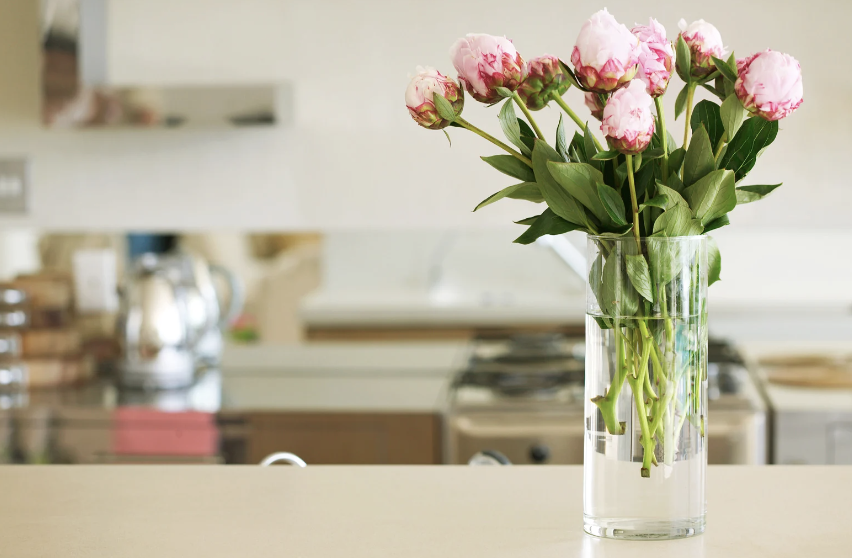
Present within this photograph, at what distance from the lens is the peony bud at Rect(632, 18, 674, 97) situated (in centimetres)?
68

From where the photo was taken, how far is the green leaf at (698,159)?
70 cm

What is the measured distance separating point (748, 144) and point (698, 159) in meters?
0.05

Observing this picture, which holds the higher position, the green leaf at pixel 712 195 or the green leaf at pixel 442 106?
the green leaf at pixel 442 106

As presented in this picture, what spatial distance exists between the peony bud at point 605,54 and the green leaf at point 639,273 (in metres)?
0.13

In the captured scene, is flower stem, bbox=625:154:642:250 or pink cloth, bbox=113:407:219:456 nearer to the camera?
flower stem, bbox=625:154:642:250

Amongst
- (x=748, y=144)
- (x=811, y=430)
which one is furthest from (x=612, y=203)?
(x=811, y=430)

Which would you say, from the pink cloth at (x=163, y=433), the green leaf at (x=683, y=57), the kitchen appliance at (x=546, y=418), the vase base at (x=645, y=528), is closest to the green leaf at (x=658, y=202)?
the green leaf at (x=683, y=57)

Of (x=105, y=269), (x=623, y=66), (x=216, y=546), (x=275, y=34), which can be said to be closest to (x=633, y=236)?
(x=623, y=66)

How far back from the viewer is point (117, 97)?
2.06 m

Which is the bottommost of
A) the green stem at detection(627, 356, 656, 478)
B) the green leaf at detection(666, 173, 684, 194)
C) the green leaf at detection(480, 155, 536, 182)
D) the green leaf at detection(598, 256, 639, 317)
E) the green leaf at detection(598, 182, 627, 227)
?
the green stem at detection(627, 356, 656, 478)

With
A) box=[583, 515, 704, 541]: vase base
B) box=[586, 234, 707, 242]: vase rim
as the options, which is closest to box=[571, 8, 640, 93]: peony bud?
box=[586, 234, 707, 242]: vase rim

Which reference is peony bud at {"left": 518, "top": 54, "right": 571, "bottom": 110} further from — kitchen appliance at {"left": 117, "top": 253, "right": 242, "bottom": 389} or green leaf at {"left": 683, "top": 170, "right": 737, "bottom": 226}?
kitchen appliance at {"left": 117, "top": 253, "right": 242, "bottom": 389}

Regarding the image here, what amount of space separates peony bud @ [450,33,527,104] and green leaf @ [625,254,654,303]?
15cm

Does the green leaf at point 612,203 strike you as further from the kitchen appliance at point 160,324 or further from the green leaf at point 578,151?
the kitchen appliance at point 160,324
